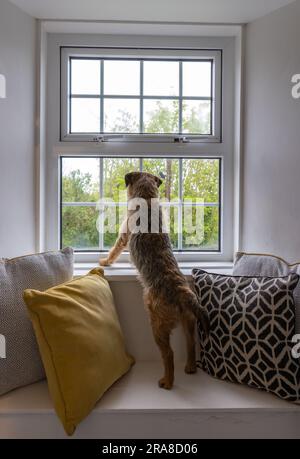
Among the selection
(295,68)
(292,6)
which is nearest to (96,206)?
(295,68)

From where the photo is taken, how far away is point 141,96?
188cm

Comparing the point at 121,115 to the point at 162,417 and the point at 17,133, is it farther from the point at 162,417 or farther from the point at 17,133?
the point at 162,417

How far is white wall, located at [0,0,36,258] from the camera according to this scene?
1513mm

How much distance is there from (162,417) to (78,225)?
1.10m

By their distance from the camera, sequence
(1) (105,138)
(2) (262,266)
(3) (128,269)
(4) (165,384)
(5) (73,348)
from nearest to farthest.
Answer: (5) (73,348) < (4) (165,384) < (2) (262,266) < (3) (128,269) < (1) (105,138)

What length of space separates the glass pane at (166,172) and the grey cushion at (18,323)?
831 millimetres

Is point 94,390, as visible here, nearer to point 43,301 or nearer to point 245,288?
point 43,301

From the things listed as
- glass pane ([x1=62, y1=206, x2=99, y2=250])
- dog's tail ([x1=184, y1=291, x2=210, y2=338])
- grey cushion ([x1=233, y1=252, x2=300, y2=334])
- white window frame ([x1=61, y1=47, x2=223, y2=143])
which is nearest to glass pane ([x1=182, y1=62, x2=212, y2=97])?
white window frame ([x1=61, y1=47, x2=223, y2=143])

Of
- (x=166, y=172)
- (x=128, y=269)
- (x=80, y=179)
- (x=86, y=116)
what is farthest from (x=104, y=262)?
(x=86, y=116)

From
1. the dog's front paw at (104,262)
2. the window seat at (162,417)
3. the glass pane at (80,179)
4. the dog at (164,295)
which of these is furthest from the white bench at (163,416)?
the glass pane at (80,179)

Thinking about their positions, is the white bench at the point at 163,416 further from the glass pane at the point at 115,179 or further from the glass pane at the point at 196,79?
the glass pane at the point at 196,79

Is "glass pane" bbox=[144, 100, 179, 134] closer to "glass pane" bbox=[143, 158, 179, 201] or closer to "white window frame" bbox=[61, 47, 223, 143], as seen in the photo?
"white window frame" bbox=[61, 47, 223, 143]

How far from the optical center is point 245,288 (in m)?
1.32

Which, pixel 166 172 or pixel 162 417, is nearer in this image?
pixel 162 417
